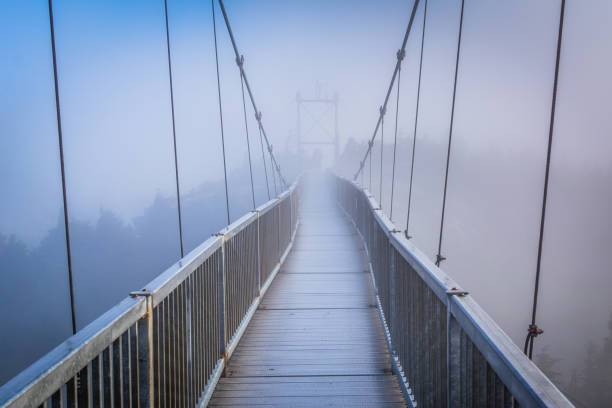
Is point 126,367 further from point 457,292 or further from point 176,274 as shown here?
point 457,292

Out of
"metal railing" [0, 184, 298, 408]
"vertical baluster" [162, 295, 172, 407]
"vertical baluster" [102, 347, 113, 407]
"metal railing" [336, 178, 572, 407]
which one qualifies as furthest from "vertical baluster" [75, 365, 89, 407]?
"metal railing" [336, 178, 572, 407]

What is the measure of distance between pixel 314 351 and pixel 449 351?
2.22 metres

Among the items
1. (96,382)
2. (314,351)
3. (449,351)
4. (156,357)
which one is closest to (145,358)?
(156,357)

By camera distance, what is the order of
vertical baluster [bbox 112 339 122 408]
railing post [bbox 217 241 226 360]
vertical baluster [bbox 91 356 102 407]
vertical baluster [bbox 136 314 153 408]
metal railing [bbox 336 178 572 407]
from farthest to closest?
railing post [bbox 217 241 226 360] → vertical baluster [bbox 136 314 153 408] → vertical baluster [bbox 112 339 122 408] → vertical baluster [bbox 91 356 102 407] → metal railing [bbox 336 178 572 407]

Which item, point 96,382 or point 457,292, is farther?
point 457,292

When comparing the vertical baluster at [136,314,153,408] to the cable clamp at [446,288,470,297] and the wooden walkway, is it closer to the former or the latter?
the wooden walkway

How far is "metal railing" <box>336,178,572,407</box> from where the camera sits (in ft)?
4.04

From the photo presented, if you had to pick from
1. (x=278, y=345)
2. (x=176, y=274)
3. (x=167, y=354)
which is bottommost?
(x=278, y=345)

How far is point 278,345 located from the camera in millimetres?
4008

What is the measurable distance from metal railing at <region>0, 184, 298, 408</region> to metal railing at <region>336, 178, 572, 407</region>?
4.40 feet

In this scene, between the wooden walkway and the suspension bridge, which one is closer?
the suspension bridge

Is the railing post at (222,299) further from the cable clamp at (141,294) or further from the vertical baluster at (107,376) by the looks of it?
the vertical baluster at (107,376)

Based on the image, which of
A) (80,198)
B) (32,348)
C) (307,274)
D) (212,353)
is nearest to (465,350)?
(212,353)

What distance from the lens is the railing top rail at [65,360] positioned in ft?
3.59
